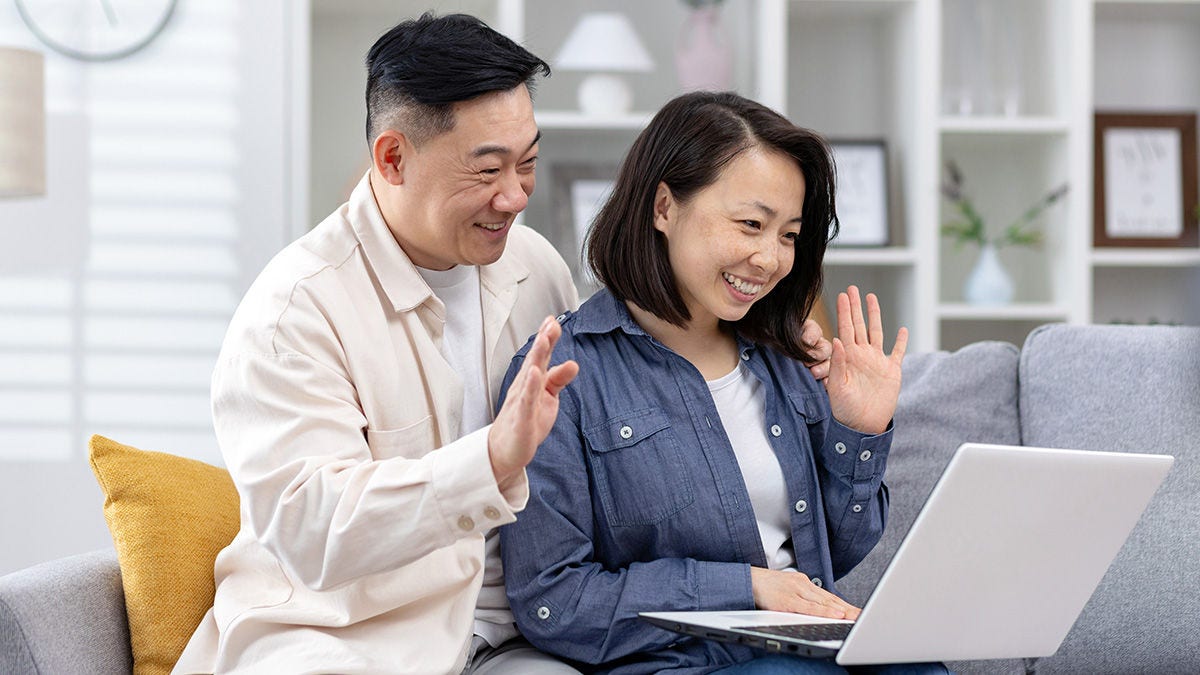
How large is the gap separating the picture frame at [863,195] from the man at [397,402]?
1790 millimetres

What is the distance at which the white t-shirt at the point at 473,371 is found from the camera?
157 centimetres

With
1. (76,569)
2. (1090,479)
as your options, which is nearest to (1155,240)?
(1090,479)

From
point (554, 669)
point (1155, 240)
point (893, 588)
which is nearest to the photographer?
point (893, 588)

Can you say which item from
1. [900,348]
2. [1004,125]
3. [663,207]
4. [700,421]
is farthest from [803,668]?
[1004,125]

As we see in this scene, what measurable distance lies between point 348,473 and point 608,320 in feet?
1.52

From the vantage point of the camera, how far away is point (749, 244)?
1.54m

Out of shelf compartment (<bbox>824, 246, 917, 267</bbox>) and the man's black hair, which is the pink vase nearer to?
shelf compartment (<bbox>824, 246, 917, 267</bbox>)

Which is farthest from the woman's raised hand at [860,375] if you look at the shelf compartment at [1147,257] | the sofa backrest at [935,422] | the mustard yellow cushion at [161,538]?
the shelf compartment at [1147,257]

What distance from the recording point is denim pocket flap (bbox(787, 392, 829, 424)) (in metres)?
1.63

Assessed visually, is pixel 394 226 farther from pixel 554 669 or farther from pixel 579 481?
pixel 554 669

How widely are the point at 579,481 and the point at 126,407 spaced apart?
72.4 inches

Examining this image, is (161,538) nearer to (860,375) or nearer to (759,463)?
(759,463)

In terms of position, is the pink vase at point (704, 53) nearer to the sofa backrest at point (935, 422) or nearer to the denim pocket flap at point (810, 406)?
the sofa backrest at point (935, 422)

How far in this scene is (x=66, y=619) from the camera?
1390 millimetres
